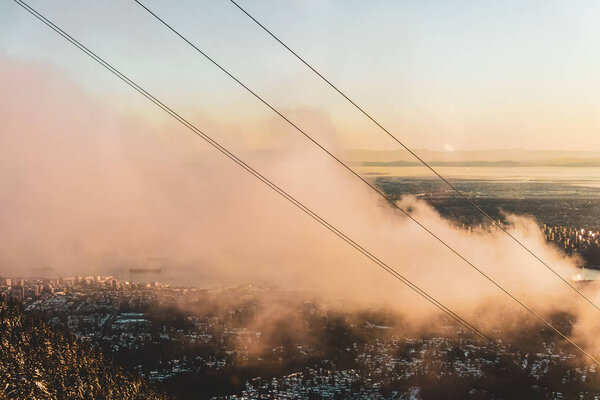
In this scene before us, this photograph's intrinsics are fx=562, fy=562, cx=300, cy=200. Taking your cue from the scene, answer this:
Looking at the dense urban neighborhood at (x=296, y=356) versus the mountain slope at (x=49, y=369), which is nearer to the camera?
the mountain slope at (x=49, y=369)

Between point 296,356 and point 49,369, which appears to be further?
point 296,356

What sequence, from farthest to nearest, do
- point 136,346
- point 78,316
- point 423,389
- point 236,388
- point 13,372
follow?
point 78,316 → point 136,346 → point 423,389 → point 236,388 → point 13,372

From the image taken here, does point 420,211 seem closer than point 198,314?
Yes

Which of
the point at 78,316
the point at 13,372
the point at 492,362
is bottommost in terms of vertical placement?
the point at 78,316

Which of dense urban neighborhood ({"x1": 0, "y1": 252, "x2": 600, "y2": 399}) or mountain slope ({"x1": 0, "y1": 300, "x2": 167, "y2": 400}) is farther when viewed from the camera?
dense urban neighborhood ({"x1": 0, "y1": 252, "x2": 600, "y2": 399})

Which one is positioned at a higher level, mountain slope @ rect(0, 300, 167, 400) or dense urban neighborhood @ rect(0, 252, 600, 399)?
mountain slope @ rect(0, 300, 167, 400)

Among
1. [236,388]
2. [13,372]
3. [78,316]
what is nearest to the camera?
[13,372]

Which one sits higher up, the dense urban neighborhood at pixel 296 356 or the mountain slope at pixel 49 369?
the mountain slope at pixel 49 369

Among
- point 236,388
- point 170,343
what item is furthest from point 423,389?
point 170,343

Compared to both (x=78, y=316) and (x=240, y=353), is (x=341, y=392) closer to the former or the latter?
(x=240, y=353)

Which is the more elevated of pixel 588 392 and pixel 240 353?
pixel 588 392

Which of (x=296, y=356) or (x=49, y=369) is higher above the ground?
(x=49, y=369)
